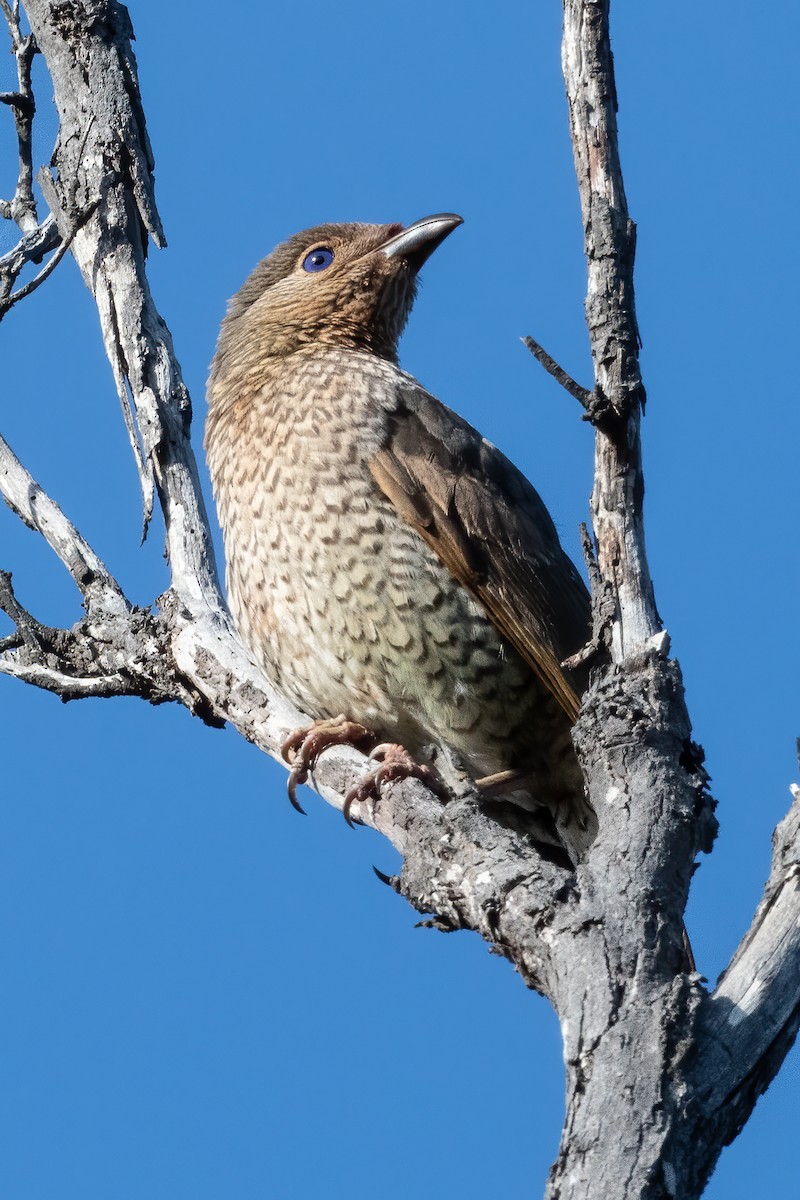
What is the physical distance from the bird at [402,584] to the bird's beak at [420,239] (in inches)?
35.2

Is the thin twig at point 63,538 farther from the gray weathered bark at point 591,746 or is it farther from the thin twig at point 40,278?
the thin twig at point 40,278

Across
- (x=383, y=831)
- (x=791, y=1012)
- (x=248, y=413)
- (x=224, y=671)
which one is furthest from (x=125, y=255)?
(x=791, y=1012)

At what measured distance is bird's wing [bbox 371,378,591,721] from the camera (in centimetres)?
494

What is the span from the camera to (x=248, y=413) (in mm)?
5617

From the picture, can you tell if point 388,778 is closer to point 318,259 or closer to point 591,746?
point 591,746

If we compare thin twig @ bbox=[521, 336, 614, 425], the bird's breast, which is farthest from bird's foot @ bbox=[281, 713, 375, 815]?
thin twig @ bbox=[521, 336, 614, 425]

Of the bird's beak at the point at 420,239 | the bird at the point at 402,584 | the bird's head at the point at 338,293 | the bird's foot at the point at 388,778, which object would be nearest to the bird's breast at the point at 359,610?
the bird at the point at 402,584

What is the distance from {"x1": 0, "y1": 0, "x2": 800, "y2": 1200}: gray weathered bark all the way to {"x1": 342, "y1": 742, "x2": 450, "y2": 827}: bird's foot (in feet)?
0.29

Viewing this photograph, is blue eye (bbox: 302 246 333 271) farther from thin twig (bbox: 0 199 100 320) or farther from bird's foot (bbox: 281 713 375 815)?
bird's foot (bbox: 281 713 375 815)

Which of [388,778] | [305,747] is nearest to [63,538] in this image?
[305,747]

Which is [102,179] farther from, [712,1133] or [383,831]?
[712,1133]

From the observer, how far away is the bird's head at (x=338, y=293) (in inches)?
242

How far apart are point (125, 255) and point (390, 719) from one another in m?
2.07

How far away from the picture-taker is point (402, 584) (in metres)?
4.88
